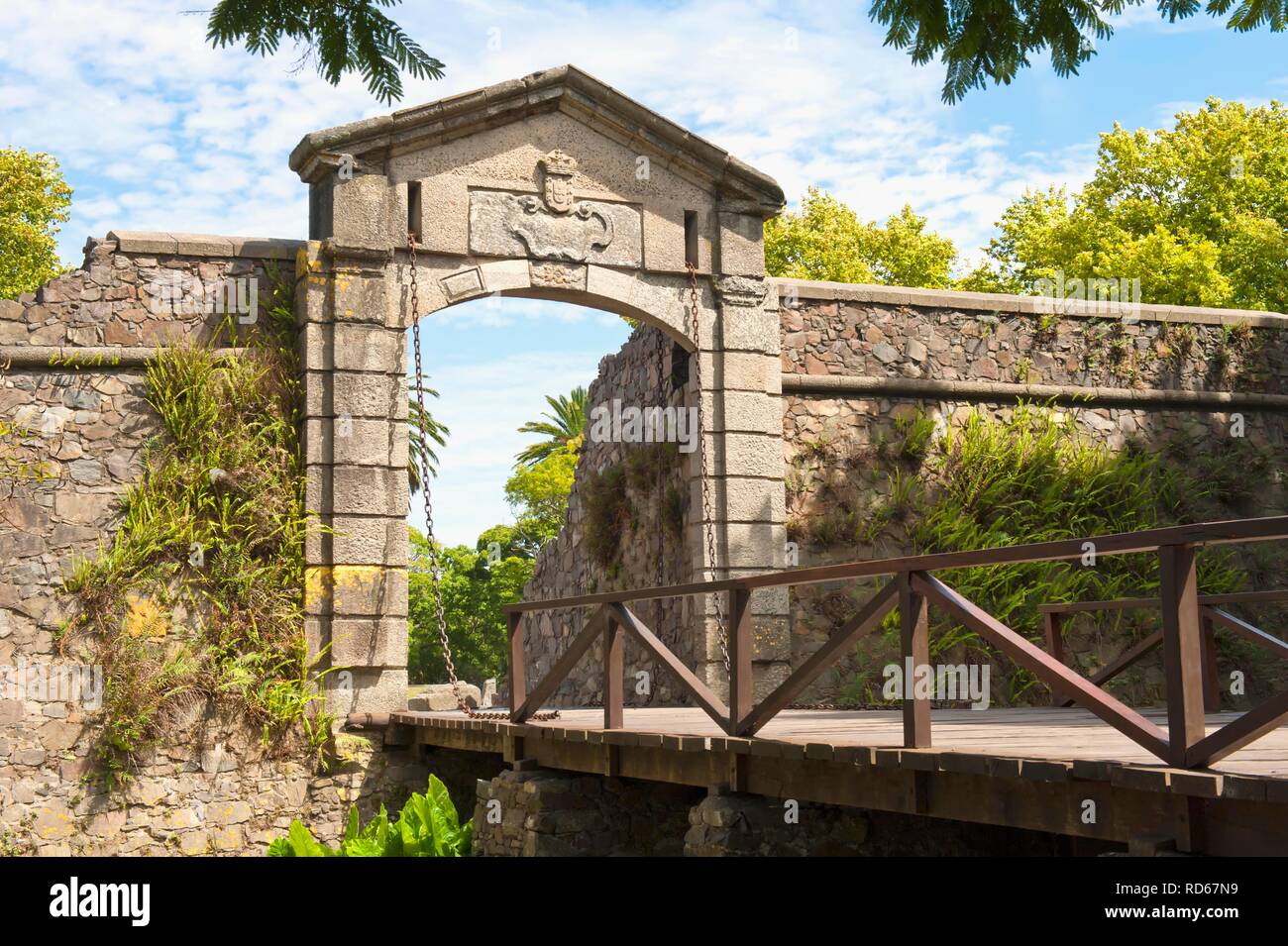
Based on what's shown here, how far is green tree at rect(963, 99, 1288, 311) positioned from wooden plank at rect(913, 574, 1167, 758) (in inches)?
657

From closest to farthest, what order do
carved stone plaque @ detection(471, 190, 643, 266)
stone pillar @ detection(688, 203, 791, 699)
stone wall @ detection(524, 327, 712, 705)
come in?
carved stone plaque @ detection(471, 190, 643, 266) → stone pillar @ detection(688, 203, 791, 699) → stone wall @ detection(524, 327, 712, 705)

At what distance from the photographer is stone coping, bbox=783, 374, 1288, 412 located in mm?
11336

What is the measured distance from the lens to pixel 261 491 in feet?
31.8

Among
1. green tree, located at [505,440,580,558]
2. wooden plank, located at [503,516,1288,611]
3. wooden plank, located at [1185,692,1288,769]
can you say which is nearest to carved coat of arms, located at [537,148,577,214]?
wooden plank, located at [503,516,1288,611]

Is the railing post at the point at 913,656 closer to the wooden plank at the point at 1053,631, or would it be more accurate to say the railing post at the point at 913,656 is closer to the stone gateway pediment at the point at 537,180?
the wooden plank at the point at 1053,631

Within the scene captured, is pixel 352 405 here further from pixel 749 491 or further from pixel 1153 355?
pixel 1153 355

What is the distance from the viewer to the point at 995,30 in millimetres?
5152

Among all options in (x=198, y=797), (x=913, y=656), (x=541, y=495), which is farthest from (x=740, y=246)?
(x=541, y=495)

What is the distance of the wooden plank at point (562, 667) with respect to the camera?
7.41 m

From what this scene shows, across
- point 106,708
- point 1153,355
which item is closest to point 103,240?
point 106,708

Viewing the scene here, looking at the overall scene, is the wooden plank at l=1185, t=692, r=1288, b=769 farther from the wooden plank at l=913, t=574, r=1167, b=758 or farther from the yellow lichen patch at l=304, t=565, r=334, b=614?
the yellow lichen patch at l=304, t=565, r=334, b=614

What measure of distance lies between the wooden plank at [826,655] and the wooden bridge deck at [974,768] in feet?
0.39

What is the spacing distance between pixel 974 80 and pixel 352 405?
18.7 ft
